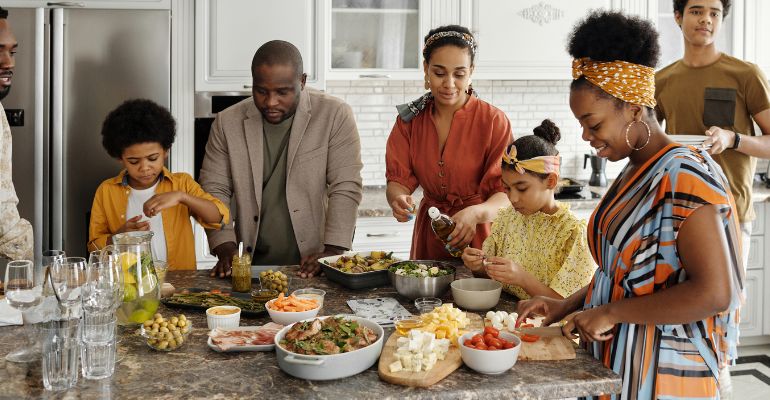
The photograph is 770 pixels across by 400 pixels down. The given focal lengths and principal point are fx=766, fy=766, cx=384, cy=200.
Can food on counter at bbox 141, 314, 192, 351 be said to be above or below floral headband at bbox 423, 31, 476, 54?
below

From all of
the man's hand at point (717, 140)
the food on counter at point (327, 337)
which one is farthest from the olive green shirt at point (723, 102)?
the food on counter at point (327, 337)

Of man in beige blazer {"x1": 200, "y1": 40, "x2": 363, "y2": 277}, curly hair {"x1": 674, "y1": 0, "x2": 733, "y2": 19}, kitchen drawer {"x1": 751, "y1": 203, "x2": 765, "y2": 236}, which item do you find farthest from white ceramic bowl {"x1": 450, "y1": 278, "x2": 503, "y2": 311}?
kitchen drawer {"x1": 751, "y1": 203, "x2": 765, "y2": 236}

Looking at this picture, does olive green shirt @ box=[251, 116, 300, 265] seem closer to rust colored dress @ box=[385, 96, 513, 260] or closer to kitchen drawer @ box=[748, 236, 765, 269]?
rust colored dress @ box=[385, 96, 513, 260]

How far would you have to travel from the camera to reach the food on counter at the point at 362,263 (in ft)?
7.94

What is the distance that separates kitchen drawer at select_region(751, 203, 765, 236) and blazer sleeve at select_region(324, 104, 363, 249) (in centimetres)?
273

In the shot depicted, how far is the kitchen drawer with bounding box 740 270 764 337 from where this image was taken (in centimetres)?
464

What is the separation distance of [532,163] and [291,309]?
0.86m

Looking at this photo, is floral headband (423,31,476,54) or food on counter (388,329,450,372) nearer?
food on counter (388,329,450,372)

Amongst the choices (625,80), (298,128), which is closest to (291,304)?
(625,80)

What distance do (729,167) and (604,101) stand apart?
6.98 feet

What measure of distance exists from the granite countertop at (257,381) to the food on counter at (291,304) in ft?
0.73

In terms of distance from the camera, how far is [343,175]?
3.04 meters

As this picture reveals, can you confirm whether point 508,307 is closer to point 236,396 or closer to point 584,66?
point 584,66

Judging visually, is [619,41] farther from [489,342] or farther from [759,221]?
[759,221]
